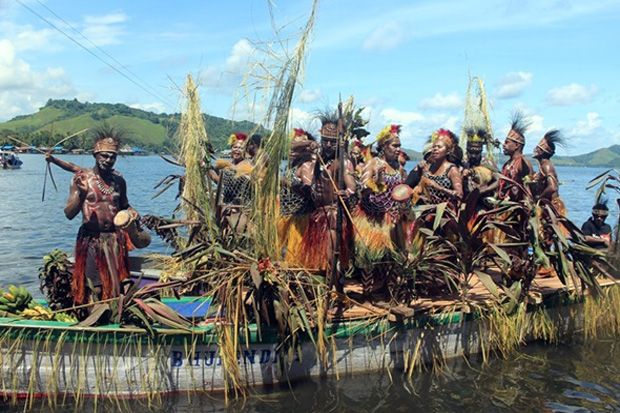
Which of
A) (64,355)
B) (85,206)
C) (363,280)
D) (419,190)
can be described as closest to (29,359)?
(64,355)

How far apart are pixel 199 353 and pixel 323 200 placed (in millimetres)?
2403

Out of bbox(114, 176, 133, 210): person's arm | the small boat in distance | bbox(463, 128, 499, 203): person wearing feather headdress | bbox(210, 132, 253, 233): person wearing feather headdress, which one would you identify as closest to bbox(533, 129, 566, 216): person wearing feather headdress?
bbox(463, 128, 499, 203): person wearing feather headdress

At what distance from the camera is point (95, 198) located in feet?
21.3

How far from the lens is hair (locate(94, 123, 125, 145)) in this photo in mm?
6593

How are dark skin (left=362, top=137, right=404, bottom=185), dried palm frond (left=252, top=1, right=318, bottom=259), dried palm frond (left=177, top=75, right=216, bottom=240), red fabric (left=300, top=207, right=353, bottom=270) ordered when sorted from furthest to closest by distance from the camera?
dried palm frond (left=177, top=75, right=216, bottom=240), dark skin (left=362, top=137, right=404, bottom=185), red fabric (left=300, top=207, right=353, bottom=270), dried palm frond (left=252, top=1, right=318, bottom=259)

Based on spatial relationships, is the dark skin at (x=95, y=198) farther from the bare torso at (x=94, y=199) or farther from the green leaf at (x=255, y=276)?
the green leaf at (x=255, y=276)

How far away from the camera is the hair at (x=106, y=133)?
260 inches

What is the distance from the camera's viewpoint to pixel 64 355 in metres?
6.03

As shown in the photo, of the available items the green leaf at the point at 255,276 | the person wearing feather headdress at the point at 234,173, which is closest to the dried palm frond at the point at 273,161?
the green leaf at the point at 255,276

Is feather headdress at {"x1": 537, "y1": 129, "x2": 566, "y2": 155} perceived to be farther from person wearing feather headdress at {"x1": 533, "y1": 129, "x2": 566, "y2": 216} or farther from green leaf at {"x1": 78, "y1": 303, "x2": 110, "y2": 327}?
green leaf at {"x1": 78, "y1": 303, "x2": 110, "y2": 327}

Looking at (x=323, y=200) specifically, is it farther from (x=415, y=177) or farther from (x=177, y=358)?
(x=177, y=358)

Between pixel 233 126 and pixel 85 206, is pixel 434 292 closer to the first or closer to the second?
pixel 233 126

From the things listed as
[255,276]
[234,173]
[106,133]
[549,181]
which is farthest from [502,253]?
[106,133]

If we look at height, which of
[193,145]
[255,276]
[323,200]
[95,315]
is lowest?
[95,315]
